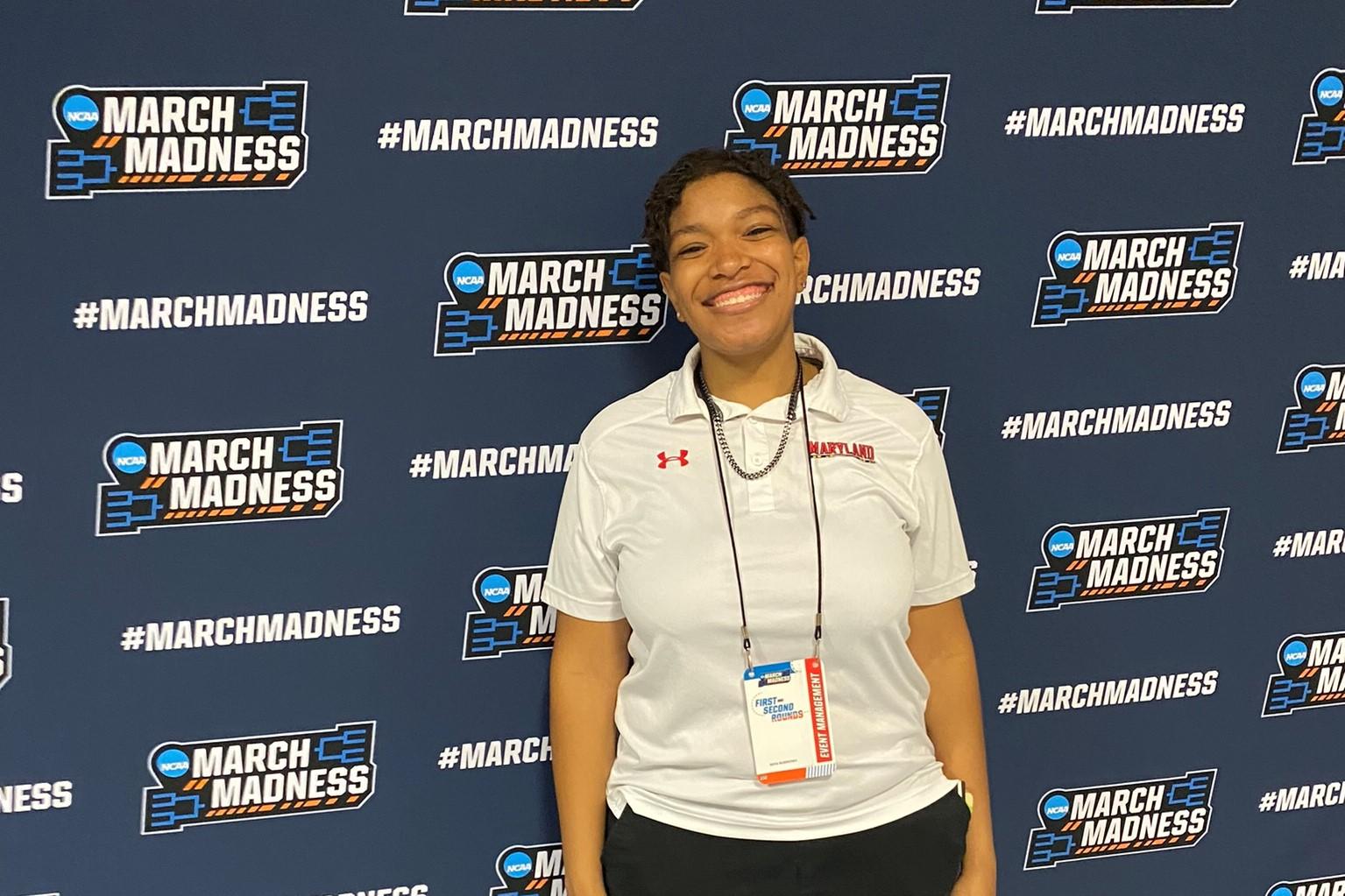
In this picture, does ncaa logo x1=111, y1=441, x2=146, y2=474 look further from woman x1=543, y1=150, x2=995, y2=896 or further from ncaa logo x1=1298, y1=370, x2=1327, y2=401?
ncaa logo x1=1298, y1=370, x2=1327, y2=401

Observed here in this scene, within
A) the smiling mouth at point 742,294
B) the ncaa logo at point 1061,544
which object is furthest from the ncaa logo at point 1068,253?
the smiling mouth at point 742,294

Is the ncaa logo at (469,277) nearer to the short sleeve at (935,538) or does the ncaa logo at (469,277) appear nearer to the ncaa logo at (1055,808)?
the short sleeve at (935,538)

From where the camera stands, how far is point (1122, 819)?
2883 millimetres

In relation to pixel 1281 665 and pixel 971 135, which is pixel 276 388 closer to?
pixel 971 135

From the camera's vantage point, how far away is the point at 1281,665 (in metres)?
2.88

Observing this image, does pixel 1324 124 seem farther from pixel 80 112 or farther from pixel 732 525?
pixel 80 112

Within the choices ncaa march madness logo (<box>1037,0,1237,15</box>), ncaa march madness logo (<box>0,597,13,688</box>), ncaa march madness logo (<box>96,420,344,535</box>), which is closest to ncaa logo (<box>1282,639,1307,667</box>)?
ncaa march madness logo (<box>1037,0,1237,15</box>)

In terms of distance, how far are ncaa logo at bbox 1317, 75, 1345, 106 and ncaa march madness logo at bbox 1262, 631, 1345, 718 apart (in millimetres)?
1005

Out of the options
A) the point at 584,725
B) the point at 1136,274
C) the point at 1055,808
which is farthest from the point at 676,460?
the point at 1055,808

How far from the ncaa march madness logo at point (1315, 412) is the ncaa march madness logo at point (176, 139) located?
1.79 meters

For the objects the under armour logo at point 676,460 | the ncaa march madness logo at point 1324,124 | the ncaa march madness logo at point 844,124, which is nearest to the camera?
the under armour logo at point 676,460

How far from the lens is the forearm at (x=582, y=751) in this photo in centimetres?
225

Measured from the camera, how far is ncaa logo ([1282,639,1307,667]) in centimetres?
287

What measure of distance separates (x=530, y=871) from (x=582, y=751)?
477 mm
